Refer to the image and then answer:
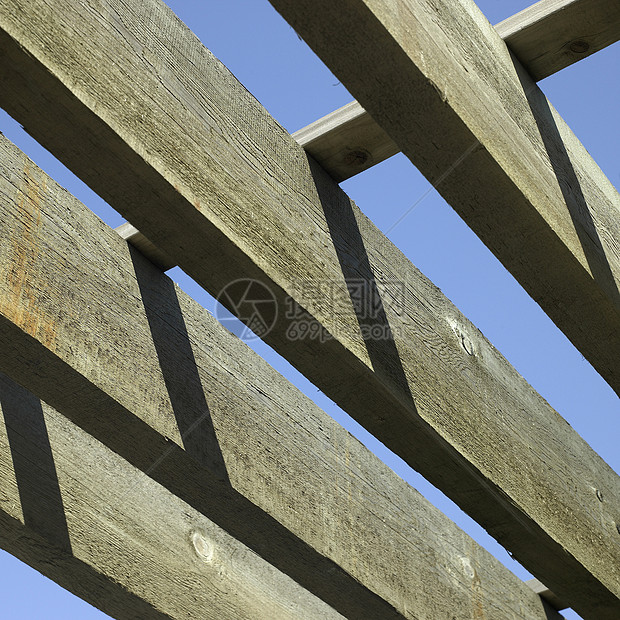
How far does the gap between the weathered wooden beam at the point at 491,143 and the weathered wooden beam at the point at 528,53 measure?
58 mm

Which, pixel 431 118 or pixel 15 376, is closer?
pixel 431 118

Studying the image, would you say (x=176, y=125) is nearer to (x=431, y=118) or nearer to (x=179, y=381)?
(x=431, y=118)

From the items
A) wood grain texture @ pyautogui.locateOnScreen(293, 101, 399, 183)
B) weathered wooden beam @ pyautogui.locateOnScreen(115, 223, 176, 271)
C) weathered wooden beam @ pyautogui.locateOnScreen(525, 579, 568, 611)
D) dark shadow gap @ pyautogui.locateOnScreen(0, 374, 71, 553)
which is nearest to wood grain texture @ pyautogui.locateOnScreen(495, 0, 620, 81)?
wood grain texture @ pyautogui.locateOnScreen(293, 101, 399, 183)

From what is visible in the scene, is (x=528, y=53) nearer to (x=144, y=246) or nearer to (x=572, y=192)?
(x=572, y=192)

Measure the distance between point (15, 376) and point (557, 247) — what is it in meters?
1.30

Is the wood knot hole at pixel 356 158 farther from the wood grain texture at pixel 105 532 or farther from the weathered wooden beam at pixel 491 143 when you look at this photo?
the wood grain texture at pixel 105 532

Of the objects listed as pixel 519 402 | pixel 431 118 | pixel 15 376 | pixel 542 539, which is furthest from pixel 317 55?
pixel 542 539

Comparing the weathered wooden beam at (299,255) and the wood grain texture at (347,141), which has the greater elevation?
the wood grain texture at (347,141)

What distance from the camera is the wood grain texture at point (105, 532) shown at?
2.46 metres

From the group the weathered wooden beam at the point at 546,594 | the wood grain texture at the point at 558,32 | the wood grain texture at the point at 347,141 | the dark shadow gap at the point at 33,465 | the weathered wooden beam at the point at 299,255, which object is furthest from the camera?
the weathered wooden beam at the point at 546,594

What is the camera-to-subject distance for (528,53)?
2137mm

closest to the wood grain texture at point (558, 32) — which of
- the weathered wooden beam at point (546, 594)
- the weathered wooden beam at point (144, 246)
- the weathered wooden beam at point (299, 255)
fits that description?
the weathered wooden beam at point (299, 255)

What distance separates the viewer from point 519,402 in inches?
109

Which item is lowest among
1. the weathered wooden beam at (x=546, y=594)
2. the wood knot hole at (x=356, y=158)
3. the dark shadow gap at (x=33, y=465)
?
the dark shadow gap at (x=33, y=465)
